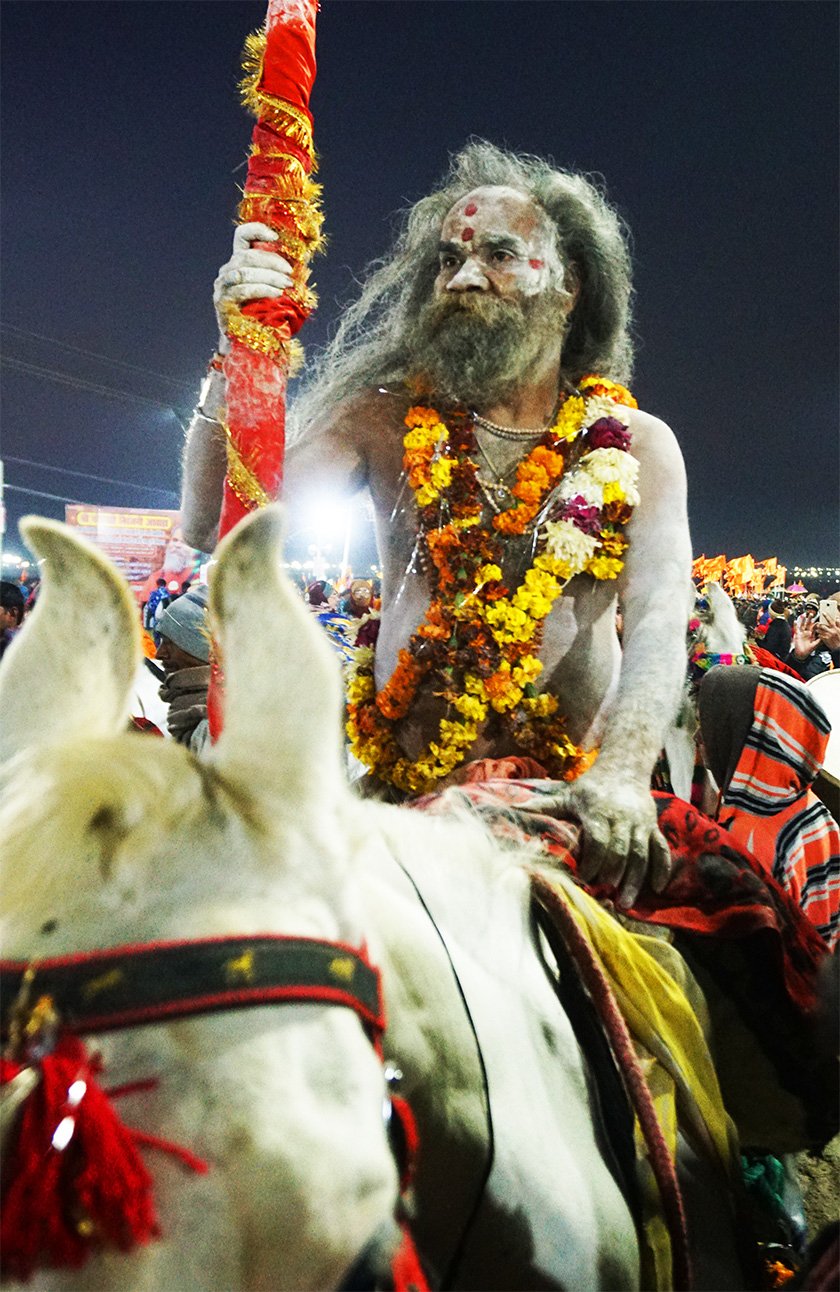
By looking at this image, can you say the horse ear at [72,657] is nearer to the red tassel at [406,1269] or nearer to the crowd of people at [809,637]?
the red tassel at [406,1269]

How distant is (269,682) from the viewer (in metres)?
0.85

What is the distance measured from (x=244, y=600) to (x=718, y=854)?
118cm

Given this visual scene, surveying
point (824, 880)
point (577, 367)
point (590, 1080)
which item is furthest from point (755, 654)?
point (590, 1080)

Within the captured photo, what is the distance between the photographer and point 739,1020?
5.27ft

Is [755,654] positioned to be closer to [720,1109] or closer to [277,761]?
[720,1109]

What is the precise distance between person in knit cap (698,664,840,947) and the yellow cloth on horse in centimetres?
198

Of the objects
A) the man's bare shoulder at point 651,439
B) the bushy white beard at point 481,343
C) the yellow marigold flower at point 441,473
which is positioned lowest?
the yellow marigold flower at point 441,473

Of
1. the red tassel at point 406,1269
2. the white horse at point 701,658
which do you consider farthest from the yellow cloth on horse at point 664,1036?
the white horse at point 701,658

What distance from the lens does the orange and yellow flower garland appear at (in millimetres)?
2357

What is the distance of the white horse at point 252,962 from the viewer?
0.68m

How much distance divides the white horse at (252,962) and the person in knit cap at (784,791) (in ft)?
7.72

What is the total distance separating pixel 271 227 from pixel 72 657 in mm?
1209

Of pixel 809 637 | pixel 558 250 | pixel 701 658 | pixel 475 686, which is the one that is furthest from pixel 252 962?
pixel 809 637

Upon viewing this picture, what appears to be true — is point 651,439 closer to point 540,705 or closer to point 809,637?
point 540,705
